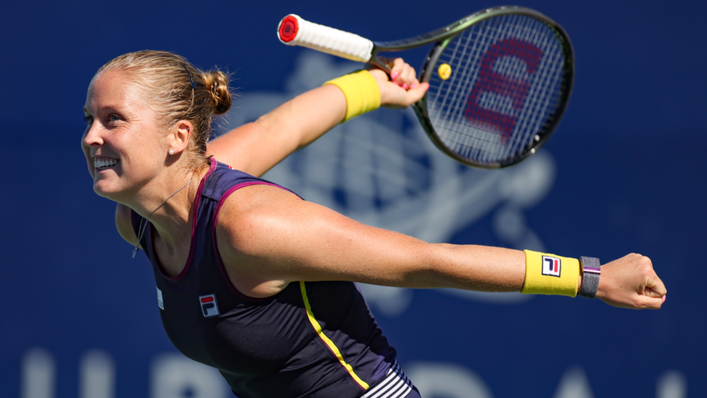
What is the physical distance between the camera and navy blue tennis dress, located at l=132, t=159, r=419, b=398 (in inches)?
54.8

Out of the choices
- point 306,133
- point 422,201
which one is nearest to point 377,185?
point 422,201

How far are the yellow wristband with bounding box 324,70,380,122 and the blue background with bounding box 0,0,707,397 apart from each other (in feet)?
3.86

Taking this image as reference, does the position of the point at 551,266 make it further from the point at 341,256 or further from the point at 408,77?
the point at 408,77

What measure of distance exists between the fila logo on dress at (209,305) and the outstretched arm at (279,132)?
1.67ft

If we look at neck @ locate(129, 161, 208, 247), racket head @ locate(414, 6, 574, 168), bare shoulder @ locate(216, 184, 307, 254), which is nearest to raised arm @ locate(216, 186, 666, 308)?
bare shoulder @ locate(216, 184, 307, 254)

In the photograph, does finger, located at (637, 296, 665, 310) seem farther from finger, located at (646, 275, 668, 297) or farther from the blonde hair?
the blonde hair

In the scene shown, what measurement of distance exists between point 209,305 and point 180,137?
1.35 feet

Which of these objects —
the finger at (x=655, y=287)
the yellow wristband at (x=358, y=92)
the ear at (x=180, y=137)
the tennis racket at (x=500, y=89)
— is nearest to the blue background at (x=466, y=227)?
the tennis racket at (x=500, y=89)

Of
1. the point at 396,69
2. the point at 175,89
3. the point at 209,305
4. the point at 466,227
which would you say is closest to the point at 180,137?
the point at 175,89

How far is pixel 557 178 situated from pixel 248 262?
2309 mm

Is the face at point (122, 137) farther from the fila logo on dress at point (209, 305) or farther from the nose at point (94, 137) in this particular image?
the fila logo on dress at point (209, 305)

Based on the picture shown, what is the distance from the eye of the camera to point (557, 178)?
3.19 meters

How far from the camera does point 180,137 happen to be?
1.48 m

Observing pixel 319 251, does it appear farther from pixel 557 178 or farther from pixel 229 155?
pixel 557 178
